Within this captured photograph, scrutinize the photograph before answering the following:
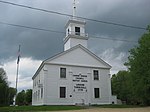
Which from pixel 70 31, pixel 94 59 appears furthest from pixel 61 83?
pixel 70 31

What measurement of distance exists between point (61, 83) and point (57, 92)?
161cm

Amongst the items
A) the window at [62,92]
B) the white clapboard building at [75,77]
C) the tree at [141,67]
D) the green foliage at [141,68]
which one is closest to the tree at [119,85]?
the white clapboard building at [75,77]

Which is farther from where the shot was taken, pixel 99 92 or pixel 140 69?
pixel 99 92

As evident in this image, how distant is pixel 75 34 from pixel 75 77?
8689 mm

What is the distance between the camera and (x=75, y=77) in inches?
1547

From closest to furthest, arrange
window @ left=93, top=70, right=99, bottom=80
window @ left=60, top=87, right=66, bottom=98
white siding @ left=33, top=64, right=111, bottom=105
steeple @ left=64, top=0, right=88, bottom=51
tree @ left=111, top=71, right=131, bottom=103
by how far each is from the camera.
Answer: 1. white siding @ left=33, top=64, right=111, bottom=105
2. window @ left=60, top=87, right=66, bottom=98
3. window @ left=93, top=70, right=99, bottom=80
4. steeple @ left=64, top=0, right=88, bottom=51
5. tree @ left=111, top=71, right=131, bottom=103

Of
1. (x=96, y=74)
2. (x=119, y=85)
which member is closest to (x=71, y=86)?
(x=96, y=74)

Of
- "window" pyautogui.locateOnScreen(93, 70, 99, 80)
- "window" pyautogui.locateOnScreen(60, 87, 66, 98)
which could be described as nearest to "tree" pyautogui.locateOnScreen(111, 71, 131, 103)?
"window" pyautogui.locateOnScreen(93, 70, 99, 80)

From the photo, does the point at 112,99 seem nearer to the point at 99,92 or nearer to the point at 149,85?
the point at 99,92

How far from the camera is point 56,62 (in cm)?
3866

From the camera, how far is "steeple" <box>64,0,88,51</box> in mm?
42875

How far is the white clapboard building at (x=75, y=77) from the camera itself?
123 ft

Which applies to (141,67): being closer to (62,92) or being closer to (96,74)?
(96,74)

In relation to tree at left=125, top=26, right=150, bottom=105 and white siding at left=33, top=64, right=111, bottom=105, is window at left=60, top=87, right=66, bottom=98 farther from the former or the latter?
tree at left=125, top=26, right=150, bottom=105
